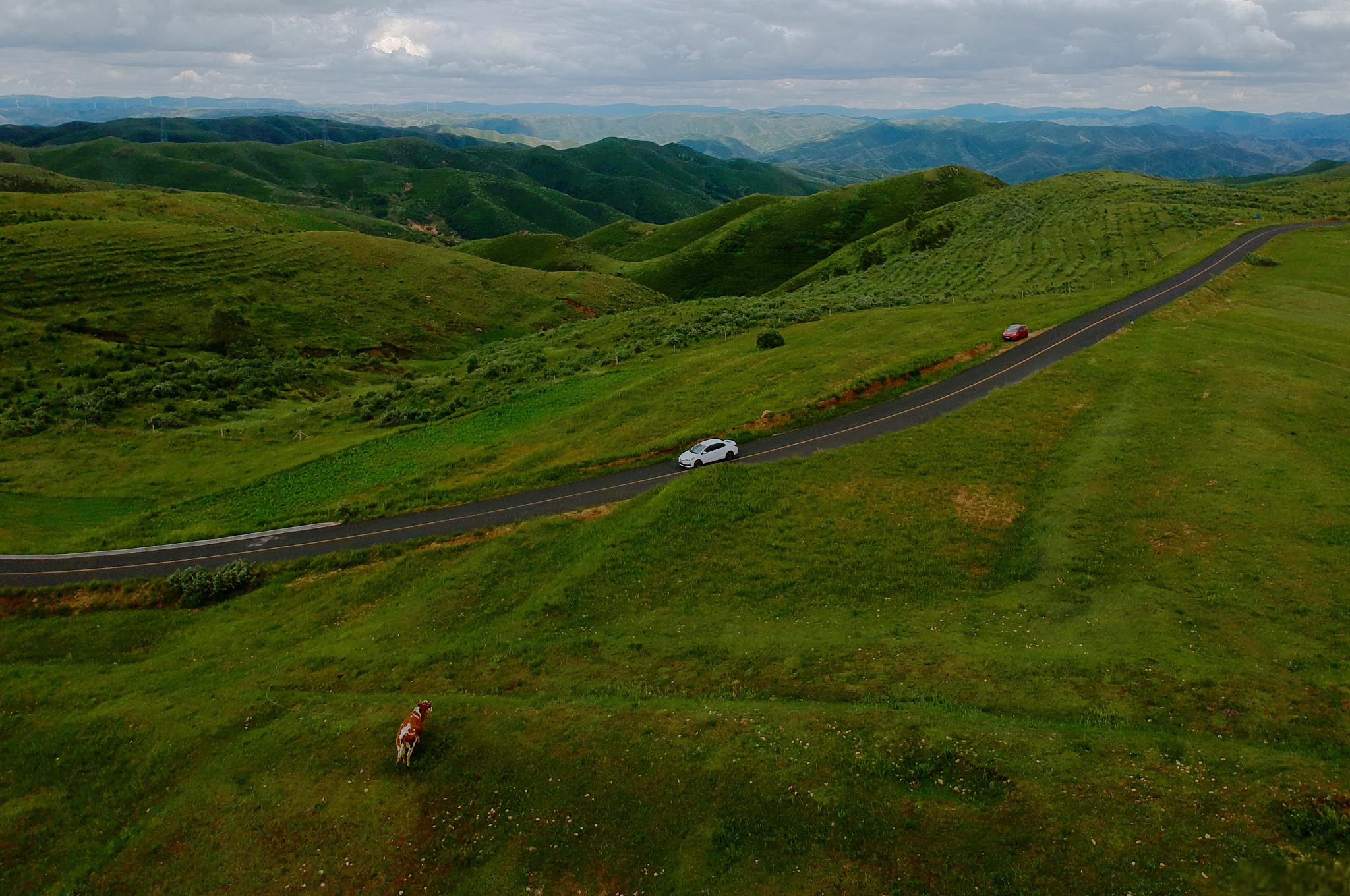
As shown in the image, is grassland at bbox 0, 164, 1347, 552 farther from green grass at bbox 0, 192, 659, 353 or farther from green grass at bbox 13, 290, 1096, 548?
green grass at bbox 0, 192, 659, 353

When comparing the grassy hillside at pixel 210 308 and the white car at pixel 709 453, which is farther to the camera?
the grassy hillside at pixel 210 308

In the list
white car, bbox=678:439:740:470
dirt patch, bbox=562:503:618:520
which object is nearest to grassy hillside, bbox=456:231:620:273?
white car, bbox=678:439:740:470

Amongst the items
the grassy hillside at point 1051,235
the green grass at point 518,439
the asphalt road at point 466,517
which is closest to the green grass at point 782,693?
the asphalt road at point 466,517

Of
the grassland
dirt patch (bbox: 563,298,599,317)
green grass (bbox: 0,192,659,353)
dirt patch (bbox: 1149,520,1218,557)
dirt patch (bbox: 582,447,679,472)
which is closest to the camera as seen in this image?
dirt patch (bbox: 1149,520,1218,557)

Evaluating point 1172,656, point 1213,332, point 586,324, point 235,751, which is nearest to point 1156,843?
point 1172,656

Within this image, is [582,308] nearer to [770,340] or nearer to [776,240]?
[770,340]

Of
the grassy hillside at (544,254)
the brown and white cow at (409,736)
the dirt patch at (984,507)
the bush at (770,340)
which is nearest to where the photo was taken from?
the brown and white cow at (409,736)

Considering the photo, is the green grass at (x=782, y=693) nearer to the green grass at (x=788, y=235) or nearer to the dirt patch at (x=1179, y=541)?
the dirt patch at (x=1179, y=541)
